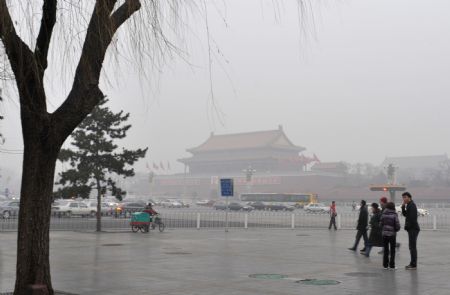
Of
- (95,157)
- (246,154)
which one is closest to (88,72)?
(95,157)

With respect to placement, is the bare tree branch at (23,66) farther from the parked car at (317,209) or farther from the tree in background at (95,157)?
the parked car at (317,209)

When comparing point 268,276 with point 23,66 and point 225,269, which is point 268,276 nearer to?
point 225,269

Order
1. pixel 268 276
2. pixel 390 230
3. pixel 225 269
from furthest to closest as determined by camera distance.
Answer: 1. pixel 390 230
2. pixel 225 269
3. pixel 268 276

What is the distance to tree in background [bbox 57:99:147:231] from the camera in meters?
24.1

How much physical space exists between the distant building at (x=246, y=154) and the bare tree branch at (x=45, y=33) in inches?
4110

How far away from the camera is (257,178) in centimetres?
10600

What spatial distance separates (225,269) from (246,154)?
357 ft

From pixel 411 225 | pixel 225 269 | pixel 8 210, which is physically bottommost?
pixel 225 269

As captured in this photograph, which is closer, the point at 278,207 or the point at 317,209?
the point at 317,209

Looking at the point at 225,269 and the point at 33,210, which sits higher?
the point at 33,210

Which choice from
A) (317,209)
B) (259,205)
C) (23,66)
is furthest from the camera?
(259,205)

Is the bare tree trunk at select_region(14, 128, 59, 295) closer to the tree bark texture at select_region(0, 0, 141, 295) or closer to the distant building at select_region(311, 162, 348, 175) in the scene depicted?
the tree bark texture at select_region(0, 0, 141, 295)

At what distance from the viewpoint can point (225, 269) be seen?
39.3ft

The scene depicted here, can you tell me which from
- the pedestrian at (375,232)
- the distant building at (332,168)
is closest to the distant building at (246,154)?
the distant building at (332,168)
